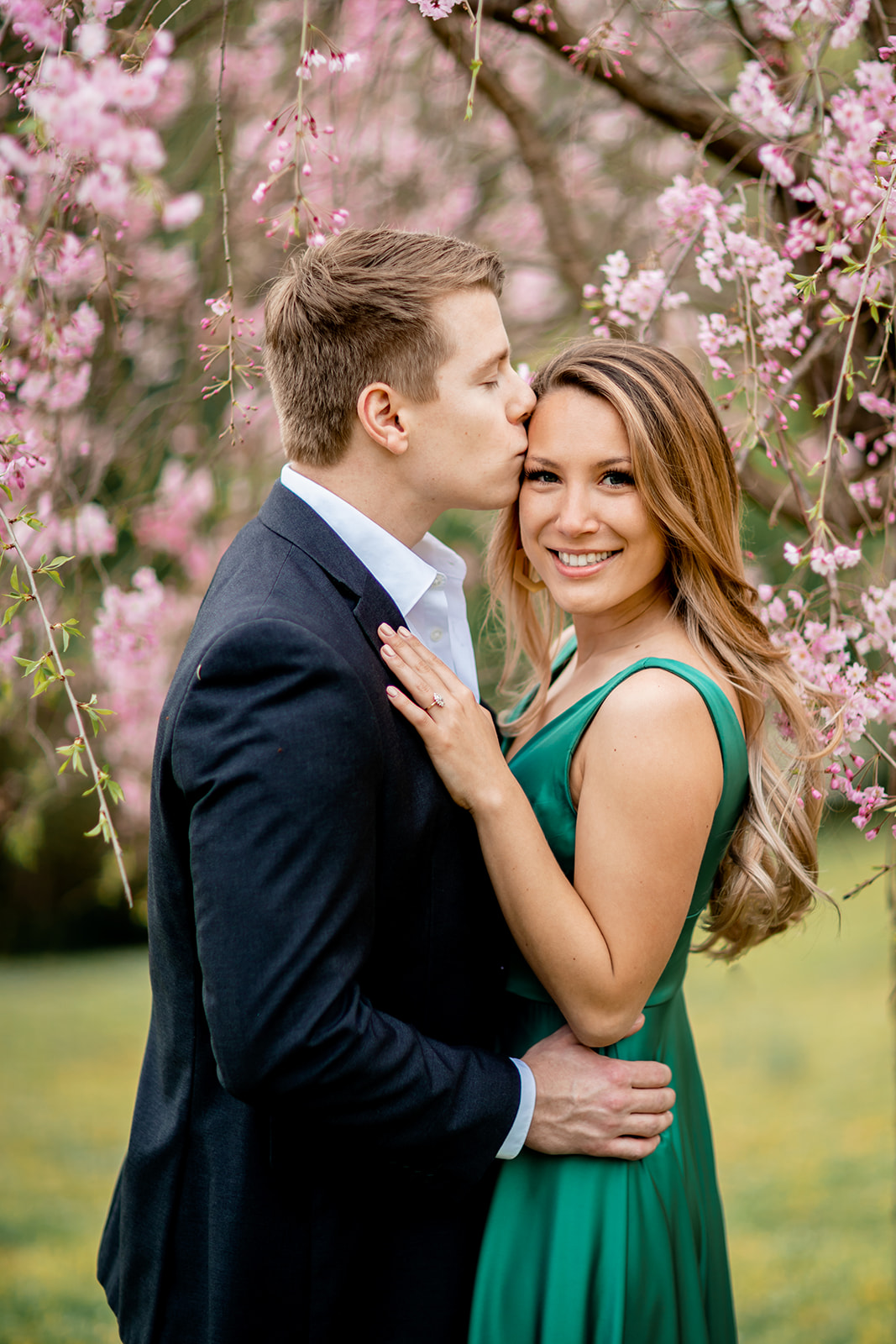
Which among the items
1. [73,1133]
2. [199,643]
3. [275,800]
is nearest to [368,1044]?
[275,800]

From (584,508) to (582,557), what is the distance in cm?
10

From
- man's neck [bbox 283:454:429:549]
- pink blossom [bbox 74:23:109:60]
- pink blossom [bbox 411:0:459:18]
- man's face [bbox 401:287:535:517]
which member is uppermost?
pink blossom [bbox 411:0:459:18]

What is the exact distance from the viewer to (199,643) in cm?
149

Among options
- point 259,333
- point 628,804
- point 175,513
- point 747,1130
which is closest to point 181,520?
point 175,513

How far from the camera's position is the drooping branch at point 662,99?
2.39 metres

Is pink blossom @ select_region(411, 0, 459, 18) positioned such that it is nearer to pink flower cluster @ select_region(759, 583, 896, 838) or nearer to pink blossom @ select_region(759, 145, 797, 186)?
pink blossom @ select_region(759, 145, 797, 186)

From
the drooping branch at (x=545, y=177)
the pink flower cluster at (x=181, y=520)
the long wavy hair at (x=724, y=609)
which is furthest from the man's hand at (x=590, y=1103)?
the drooping branch at (x=545, y=177)

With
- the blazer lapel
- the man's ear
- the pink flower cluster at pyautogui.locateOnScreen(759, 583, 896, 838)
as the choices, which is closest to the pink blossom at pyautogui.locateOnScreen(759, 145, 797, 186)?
the pink flower cluster at pyautogui.locateOnScreen(759, 583, 896, 838)

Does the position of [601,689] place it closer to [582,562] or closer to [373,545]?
[582,562]

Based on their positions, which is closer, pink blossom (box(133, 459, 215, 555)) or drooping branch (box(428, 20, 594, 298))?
drooping branch (box(428, 20, 594, 298))

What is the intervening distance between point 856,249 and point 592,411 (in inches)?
38.7

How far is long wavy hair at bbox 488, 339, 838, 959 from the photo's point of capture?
180 cm

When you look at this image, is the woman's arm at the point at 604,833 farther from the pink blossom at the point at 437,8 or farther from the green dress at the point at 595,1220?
the pink blossom at the point at 437,8

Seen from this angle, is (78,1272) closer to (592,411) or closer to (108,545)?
(108,545)
